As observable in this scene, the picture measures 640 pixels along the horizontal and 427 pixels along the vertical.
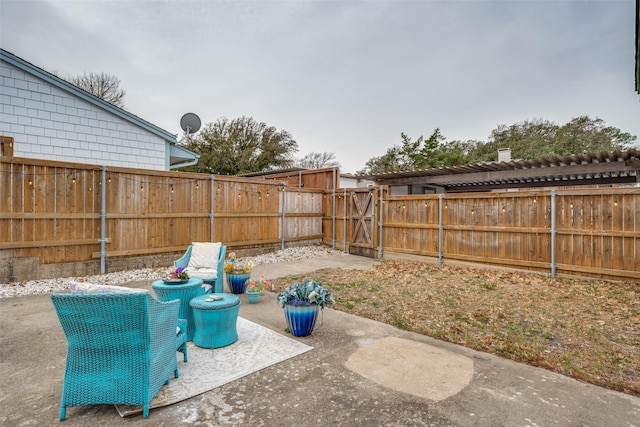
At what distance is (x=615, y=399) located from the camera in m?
2.37

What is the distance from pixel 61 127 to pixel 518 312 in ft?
33.2

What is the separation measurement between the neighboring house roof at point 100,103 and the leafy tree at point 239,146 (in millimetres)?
10725

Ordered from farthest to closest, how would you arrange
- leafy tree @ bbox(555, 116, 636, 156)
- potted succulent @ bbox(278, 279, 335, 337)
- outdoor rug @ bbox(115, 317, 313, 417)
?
leafy tree @ bbox(555, 116, 636, 156) < potted succulent @ bbox(278, 279, 335, 337) < outdoor rug @ bbox(115, 317, 313, 417)

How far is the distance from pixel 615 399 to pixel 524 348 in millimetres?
904

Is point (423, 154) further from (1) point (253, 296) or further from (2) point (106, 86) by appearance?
(2) point (106, 86)

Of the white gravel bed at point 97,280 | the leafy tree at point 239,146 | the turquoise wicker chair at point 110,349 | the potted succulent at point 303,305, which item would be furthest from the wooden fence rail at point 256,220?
the leafy tree at point 239,146

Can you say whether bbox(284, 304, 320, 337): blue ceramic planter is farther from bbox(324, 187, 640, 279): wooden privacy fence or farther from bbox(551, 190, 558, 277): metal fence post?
bbox(551, 190, 558, 277): metal fence post

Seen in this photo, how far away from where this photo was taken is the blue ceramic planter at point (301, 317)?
3510 mm

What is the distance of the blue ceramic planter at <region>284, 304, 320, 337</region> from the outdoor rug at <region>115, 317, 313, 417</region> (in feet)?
0.46

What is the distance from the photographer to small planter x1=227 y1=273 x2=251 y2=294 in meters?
5.35

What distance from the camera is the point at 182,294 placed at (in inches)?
136

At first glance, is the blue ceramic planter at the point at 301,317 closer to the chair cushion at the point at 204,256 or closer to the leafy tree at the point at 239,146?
the chair cushion at the point at 204,256

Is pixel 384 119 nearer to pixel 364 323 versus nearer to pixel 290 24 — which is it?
pixel 290 24

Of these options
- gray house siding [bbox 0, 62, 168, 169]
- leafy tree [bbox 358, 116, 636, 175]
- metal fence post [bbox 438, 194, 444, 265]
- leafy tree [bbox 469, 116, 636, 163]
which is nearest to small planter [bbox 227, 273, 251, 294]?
metal fence post [bbox 438, 194, 444, 265]
